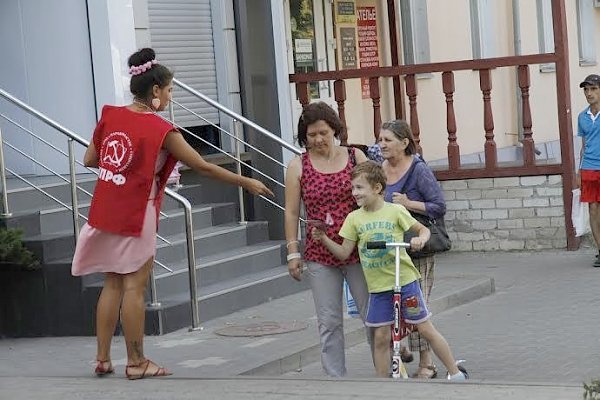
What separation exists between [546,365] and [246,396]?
8.17ft

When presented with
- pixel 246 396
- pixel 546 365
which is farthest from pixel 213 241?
pixel 246 396

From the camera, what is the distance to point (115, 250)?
8867 millimetres

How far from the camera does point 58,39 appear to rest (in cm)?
1374

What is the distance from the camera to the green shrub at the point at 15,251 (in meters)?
10.8

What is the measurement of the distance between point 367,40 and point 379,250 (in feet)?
37.2

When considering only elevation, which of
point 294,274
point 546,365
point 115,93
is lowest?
point 546,365

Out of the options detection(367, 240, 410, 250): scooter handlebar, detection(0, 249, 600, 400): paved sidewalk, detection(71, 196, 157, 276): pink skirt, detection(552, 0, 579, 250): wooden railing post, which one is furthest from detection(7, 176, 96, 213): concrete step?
detection(552, 0, 579, 250): wooden railing post

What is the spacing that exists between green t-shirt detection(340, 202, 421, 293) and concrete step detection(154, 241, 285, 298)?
11.5ft

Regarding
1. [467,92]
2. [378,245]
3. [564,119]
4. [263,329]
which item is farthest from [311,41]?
[378,245]

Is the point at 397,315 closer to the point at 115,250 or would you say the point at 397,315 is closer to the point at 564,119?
the point at 115,250

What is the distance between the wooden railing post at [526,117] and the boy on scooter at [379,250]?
7.55m

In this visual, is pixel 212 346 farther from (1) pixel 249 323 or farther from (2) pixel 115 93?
(2) pixel 115 93

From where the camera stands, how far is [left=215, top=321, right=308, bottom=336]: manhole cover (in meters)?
10.9

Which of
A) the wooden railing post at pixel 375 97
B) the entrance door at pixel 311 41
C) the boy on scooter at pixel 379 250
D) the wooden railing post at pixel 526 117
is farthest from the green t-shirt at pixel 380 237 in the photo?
the entrance door at pixel 311 41
